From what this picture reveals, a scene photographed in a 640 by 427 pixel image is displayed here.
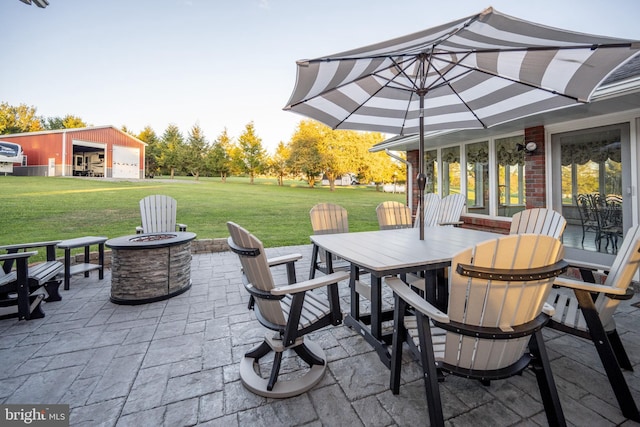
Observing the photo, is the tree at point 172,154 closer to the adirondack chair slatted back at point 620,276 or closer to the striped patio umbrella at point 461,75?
the striped patio umbrella at point 461,75

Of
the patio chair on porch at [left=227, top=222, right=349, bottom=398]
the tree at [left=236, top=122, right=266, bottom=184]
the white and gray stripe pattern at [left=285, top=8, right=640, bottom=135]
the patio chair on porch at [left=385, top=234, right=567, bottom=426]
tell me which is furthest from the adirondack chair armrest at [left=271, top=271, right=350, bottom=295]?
the tree at [left=236, top=122, right=266, bottom=184]

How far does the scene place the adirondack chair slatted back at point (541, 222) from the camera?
290 cm

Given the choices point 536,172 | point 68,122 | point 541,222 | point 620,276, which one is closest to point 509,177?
point 536,172

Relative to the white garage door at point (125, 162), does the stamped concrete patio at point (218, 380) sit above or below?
below

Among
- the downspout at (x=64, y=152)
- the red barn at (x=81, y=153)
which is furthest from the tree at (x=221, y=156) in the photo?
the downspout at (x=64, y=152)

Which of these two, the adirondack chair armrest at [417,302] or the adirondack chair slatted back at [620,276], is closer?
the adirondack chair armrest at [417,302]

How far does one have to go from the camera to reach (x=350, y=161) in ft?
75.0

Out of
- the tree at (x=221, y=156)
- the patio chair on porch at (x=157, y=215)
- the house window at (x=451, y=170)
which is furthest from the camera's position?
the tree at (x=221, y=156)

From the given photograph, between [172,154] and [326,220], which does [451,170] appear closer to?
[326,220]

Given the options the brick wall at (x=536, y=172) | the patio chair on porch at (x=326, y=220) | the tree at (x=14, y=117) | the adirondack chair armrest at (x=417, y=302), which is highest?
the tree at (x=14, y=117)

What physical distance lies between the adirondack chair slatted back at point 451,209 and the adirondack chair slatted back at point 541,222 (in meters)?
1.23

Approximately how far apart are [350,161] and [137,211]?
1605 centimetres

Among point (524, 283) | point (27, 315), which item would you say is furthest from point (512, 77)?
point (27, 315)

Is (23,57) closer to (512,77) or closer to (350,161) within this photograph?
(512,77)
